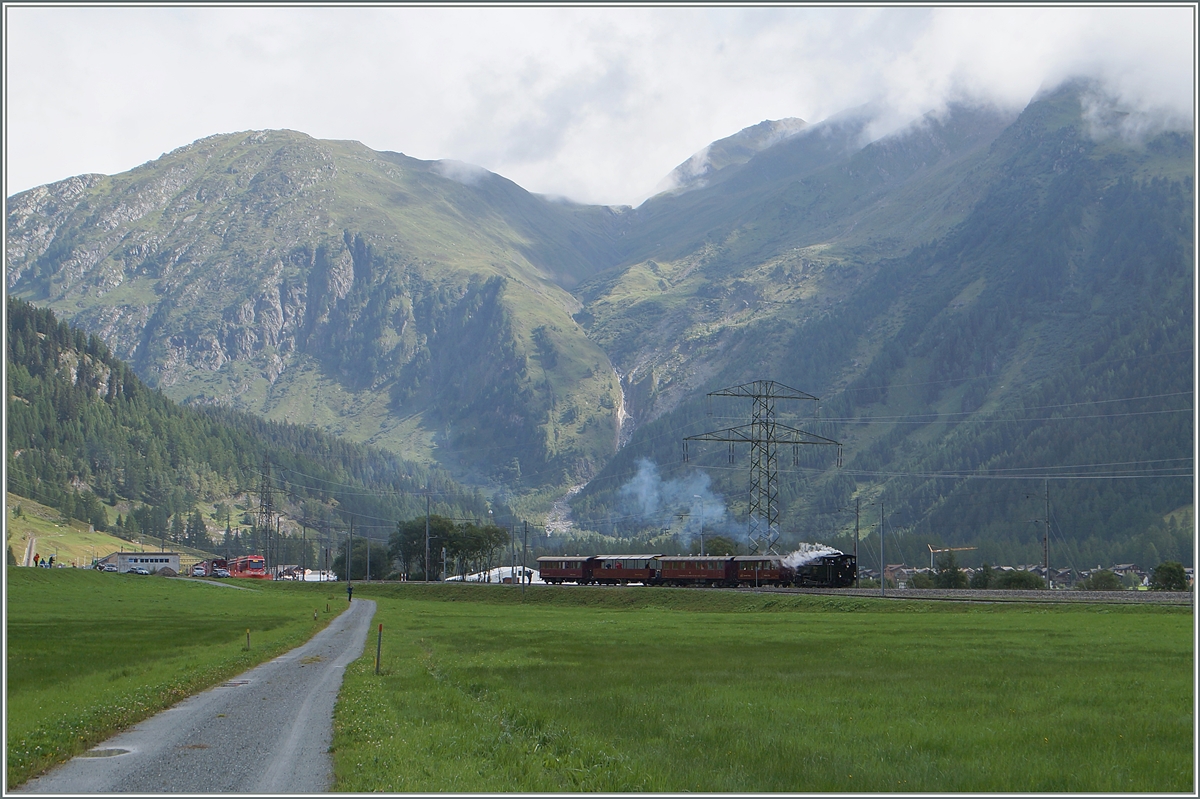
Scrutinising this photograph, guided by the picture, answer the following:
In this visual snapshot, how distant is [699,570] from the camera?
163m

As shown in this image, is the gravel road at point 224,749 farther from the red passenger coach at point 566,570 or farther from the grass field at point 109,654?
the red passenger coach at point 566,570

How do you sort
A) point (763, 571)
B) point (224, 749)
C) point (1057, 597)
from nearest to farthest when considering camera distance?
point (224, 749) < point (1057, 597) < point (763, 571)

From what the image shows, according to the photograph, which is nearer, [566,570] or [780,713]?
[780,713]

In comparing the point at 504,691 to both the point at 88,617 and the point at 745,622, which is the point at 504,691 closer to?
the point at 745,622

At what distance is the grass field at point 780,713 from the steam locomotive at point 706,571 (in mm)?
73796

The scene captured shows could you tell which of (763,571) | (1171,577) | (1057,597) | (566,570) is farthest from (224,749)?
(566,570)

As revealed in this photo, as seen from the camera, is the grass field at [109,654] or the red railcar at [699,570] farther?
the red railcar at [699,570]

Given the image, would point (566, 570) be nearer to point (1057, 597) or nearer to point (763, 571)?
point (763, 571)

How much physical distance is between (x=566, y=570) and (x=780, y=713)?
147929mm

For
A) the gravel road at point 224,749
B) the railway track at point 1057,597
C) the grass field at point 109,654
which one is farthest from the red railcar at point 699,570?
the gravel road at point 224,749

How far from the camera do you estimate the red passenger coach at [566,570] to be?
593 ft

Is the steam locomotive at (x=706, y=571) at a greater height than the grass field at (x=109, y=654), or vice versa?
the grass field at (x=109, y=654)

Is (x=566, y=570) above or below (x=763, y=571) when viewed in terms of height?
below

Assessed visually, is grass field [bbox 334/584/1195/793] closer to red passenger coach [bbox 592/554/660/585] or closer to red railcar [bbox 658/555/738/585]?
red railcar [bbox 658/555/738/585]
